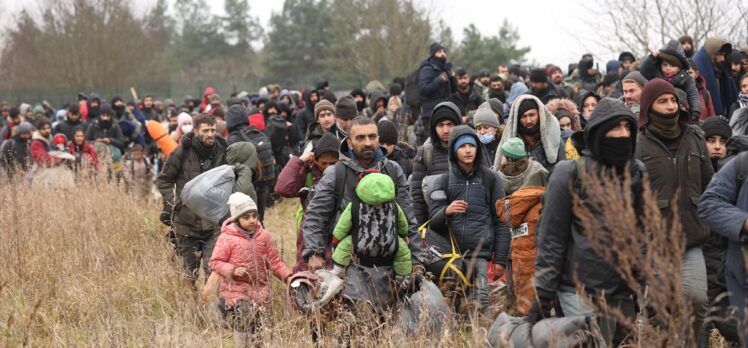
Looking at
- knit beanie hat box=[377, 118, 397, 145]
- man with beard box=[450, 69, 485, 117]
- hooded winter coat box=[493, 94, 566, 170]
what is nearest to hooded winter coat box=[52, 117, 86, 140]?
man with beard box=[450, 69, 485, 117]

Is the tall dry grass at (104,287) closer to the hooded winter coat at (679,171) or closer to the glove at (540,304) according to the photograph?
the glove at (540,304)

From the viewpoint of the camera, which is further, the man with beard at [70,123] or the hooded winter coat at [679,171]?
the man with beard at [70,123]

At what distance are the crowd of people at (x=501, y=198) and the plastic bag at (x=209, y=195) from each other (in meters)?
0.29

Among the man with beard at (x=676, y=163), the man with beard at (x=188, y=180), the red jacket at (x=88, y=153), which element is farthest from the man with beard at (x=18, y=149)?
the man with beard at (x=676, y=163)

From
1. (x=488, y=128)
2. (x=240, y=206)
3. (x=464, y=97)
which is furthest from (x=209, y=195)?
(x=464, y=97)

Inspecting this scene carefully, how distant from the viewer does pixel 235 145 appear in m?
8.73

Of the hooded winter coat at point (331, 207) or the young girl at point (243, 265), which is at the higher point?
the hooded winter coat at point (331, 207)

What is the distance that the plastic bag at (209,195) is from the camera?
7.75 metres

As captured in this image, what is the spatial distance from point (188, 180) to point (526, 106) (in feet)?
10.6

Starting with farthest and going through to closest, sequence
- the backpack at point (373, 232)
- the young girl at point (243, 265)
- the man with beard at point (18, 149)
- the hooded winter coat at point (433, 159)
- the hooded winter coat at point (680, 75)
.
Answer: the man with beard at point (18, 149) < the hooded winter coat at point (680, 75) < the hooded winter coat at point (433, 159) < the young girl at point (243, 265) < the backpack at point (373, 232)

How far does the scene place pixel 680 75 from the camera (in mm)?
8156

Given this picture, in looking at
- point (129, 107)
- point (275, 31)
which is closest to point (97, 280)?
point (129, 107)

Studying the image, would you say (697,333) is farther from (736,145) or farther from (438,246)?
(438,246)

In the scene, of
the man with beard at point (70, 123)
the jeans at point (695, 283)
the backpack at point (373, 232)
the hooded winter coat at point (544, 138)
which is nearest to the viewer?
the jeans at point (695, 283)
